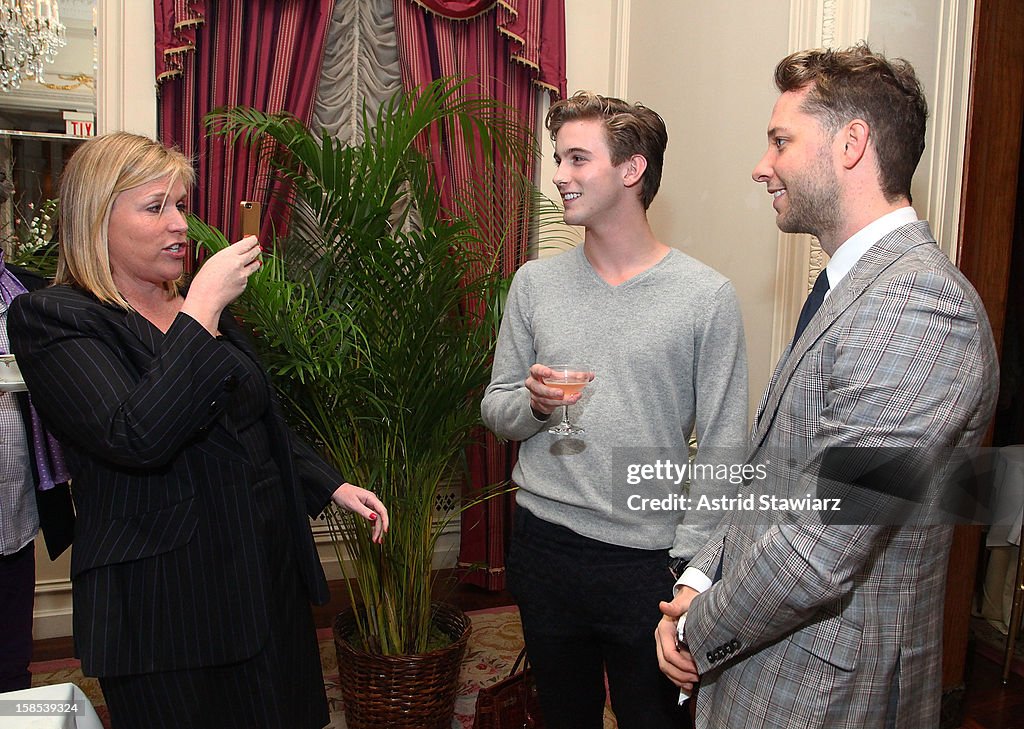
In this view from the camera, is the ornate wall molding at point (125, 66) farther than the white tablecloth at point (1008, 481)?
Yes

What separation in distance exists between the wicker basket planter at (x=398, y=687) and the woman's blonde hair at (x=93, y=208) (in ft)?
4.78

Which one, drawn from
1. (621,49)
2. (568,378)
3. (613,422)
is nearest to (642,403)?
(613,422)

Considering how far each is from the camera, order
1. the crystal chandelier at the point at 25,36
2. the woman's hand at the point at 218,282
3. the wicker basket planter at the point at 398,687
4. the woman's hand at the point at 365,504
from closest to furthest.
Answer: the woman's hand at the point at 218,282 → the woman's hand at the point at 365,504 → the wicker basket planter at the point at 398,687 → the crystal chandelier at the point at 25,36

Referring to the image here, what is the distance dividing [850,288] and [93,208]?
1.43 metres

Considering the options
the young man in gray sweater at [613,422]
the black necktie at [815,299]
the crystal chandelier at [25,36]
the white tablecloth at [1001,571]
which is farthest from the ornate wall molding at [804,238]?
the crystal chandelier at [25,36]

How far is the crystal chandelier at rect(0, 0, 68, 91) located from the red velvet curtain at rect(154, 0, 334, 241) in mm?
440

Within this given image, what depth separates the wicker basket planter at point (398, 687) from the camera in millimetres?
2568

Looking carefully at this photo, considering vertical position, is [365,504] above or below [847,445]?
below

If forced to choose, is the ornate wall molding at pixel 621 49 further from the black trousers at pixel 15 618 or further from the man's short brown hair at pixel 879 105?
the black trousers at pixel 15 618

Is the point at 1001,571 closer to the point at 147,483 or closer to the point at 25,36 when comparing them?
the point at 147,483

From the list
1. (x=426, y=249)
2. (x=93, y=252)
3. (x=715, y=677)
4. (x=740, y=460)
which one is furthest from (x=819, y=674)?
(x=426, y=249)

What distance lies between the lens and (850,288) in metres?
1.20

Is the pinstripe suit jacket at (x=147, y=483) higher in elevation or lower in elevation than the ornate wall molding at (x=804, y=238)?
lower

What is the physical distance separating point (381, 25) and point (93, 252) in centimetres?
260
